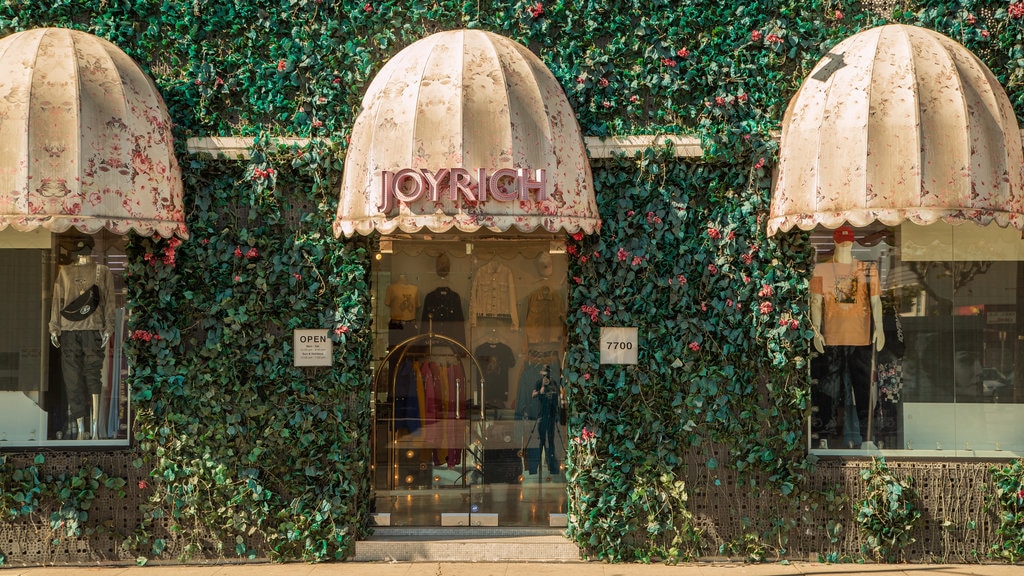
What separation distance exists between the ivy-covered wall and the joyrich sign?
1.24 m

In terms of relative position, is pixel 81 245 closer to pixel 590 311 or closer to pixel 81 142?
pixel 81 142

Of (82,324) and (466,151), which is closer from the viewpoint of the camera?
(466,151)

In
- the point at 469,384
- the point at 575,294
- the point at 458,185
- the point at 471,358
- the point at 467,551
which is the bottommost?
the point at 467,551

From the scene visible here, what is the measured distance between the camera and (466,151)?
793 centimetres

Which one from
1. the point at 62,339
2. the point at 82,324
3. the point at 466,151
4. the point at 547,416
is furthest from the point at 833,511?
the point at 62,339

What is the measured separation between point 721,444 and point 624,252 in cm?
206

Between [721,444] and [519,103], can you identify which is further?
[721,444]

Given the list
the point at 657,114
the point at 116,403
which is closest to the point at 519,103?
the point at 657,114

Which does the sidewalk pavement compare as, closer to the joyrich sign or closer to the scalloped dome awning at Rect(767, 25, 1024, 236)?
the scalloped dome awning at Rect(767, 25, 1024, 236)

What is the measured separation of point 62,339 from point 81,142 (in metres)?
2.28

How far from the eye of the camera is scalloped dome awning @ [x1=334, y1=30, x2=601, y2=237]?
7910 mm

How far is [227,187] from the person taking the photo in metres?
9.09

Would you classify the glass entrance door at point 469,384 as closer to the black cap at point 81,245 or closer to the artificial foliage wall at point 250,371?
the artificial foliage wall at point 250,371

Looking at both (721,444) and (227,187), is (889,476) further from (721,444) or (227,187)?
(227,187)
